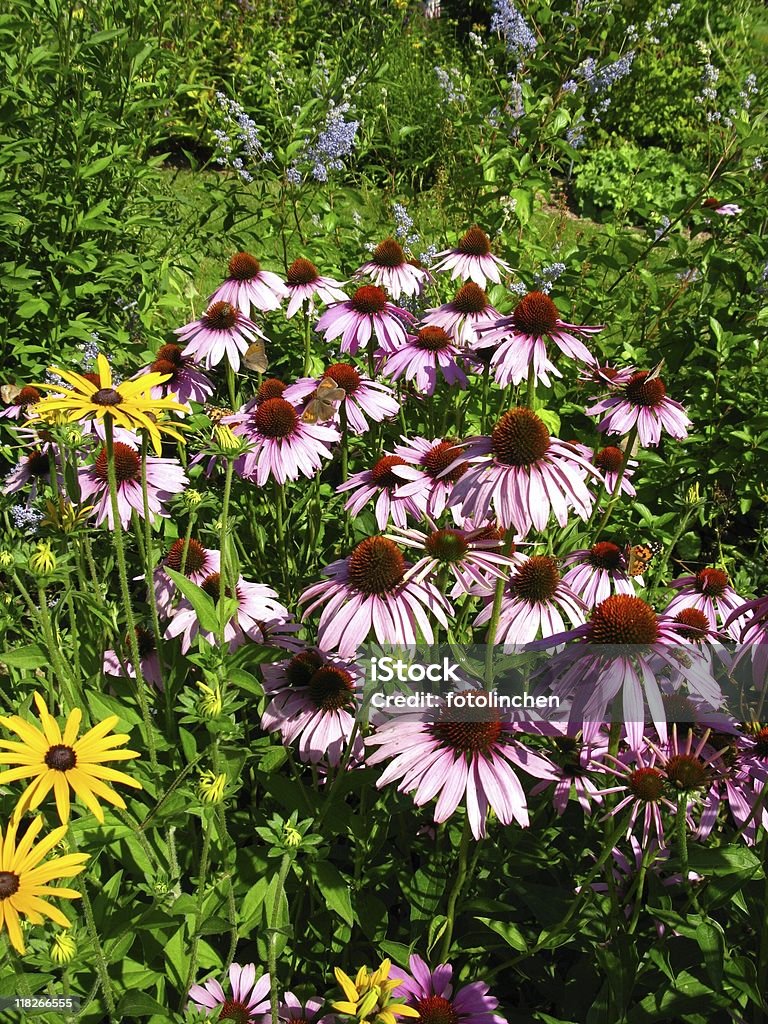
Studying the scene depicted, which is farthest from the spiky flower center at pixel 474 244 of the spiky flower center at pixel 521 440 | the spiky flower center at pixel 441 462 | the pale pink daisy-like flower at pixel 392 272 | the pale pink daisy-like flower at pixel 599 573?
the spiky flower center at pixel 521 440

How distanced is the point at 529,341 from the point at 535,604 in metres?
0.54

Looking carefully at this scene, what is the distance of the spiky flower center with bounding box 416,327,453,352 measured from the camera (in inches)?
84.3

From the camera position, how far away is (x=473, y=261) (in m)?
2.41

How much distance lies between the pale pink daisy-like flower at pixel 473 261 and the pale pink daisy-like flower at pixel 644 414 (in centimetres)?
58

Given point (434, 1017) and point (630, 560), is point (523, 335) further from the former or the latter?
point (434, 1017)

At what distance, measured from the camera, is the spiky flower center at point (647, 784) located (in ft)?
3.96

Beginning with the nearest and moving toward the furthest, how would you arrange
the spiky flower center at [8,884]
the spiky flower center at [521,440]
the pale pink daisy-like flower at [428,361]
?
the spiky flower center at [8,884] < the spiky flower center at [521,440] < the pale pink daisy-like flower at [428,361]

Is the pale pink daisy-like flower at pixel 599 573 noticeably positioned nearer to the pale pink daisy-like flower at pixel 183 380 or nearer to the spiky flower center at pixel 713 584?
the spiky flower center at pixel 713 584

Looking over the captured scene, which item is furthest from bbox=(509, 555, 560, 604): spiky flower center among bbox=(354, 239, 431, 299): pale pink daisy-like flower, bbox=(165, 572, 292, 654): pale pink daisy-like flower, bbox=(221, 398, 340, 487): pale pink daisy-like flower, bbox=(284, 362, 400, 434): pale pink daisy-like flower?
bbox=(354, 239, 431, 299): pale pink daisy-like flower

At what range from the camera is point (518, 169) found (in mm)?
2656

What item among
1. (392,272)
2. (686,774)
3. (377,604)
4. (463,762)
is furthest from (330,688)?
(392,272)

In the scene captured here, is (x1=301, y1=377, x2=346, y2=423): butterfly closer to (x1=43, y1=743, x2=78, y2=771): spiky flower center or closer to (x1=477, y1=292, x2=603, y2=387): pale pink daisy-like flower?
(x1=477, y1=292, x2=603, y2=387): pale pink daisy-like flower

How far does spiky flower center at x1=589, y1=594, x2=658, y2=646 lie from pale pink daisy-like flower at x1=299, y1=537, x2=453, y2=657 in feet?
0.81

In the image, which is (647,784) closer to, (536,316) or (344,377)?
(536,316)
